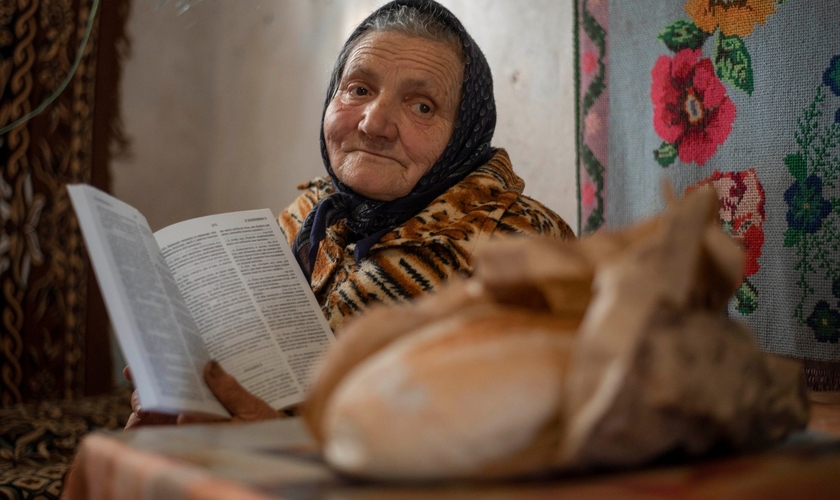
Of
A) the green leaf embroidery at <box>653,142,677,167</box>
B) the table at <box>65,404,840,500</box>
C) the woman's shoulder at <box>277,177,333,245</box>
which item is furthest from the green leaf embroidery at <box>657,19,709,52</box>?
the table at <box>65,404,840,500</box>

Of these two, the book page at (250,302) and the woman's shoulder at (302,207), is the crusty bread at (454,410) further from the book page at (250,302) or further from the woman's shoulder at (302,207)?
the woman's shoulder at (302,207)

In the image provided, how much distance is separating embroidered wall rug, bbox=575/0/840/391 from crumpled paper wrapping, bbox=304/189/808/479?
772mm

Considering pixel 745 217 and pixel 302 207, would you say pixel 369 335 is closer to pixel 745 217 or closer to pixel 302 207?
pixel 745 217

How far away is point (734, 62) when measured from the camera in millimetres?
1282

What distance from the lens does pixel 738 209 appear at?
129cm

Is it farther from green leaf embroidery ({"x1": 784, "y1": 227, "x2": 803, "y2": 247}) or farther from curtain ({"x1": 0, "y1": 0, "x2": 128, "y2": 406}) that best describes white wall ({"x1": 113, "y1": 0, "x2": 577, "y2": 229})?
green leaf embroidery ({"x1": 784, "y1": 227, "x2": 803, "y2": 247})

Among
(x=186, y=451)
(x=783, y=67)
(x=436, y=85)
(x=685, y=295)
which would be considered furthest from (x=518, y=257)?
(x=436, y=85)

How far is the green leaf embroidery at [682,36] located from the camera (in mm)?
1330

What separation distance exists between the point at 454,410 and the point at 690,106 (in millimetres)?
1112

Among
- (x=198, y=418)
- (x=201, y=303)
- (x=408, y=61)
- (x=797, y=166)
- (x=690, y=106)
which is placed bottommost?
(x=198, y=418)

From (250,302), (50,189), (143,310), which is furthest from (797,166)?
(50,189)

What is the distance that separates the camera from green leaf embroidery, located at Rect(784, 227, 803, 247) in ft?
3.94

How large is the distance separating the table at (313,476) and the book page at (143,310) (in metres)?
0.18

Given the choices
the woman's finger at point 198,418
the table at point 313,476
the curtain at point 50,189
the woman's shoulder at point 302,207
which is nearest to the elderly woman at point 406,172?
the woman's shoulder at point 302,207
